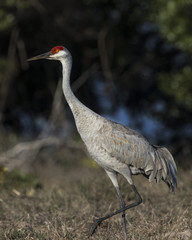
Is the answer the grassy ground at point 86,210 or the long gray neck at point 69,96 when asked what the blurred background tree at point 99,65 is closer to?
the grassy ground at point 86,210

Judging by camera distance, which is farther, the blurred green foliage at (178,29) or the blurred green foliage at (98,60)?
the blurred green foliage at (98,60)

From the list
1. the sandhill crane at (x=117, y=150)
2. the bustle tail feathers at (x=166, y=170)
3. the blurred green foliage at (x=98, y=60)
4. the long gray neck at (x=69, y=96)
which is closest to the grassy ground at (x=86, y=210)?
the sandhill crane at (x=117, y=150)

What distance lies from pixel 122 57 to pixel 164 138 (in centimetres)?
284

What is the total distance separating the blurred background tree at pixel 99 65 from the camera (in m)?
11.7

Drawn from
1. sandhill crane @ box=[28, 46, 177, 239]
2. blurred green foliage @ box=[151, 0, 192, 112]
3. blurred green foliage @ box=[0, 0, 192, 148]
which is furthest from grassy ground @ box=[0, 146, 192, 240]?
blurred green foliage @ box=[0, 0, 192, 148]

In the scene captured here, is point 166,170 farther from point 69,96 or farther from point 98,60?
point 98,60

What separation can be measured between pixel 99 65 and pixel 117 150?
26.7 ft

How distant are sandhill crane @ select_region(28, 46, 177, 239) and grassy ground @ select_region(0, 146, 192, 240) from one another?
25cm

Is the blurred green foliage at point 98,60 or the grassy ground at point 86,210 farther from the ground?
the blurred green foliage at point 98,60

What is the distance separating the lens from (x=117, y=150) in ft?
16.1

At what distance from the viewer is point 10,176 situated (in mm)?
7465

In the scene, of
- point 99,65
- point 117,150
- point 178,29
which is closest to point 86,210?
point 117,150

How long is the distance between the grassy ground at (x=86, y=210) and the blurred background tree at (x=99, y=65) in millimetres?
4455

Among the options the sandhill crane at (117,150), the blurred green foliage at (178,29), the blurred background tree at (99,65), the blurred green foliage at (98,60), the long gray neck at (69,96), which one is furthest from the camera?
the blurred background tree at (99,65)
